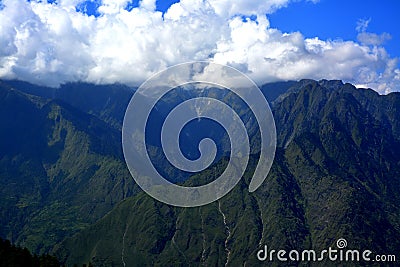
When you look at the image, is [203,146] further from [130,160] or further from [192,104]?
[130,160]

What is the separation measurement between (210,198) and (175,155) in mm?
9988

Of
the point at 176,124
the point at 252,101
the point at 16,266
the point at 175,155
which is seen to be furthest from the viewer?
the point at 16,266

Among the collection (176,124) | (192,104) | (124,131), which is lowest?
(124,131)

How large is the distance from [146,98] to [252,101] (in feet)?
23.2

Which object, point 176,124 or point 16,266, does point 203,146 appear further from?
point 16,266

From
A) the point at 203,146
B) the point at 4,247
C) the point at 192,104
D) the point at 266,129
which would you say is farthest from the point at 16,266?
the point at 266,129

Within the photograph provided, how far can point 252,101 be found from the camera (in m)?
27.6

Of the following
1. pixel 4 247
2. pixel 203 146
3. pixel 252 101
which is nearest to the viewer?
pixel 252 101

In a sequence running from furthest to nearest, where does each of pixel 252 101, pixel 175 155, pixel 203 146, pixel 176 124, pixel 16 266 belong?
pixel 16 266
pixel 203 146
pixel 175 155
pixel 176 124
pixel 252 101

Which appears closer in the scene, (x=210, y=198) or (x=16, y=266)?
(x=210, y=198)

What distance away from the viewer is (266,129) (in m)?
29.3

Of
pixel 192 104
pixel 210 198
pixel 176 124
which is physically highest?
pixel 192 104

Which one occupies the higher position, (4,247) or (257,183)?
(257,183)

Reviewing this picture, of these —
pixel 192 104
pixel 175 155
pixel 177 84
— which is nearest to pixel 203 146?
pixel 175 155
